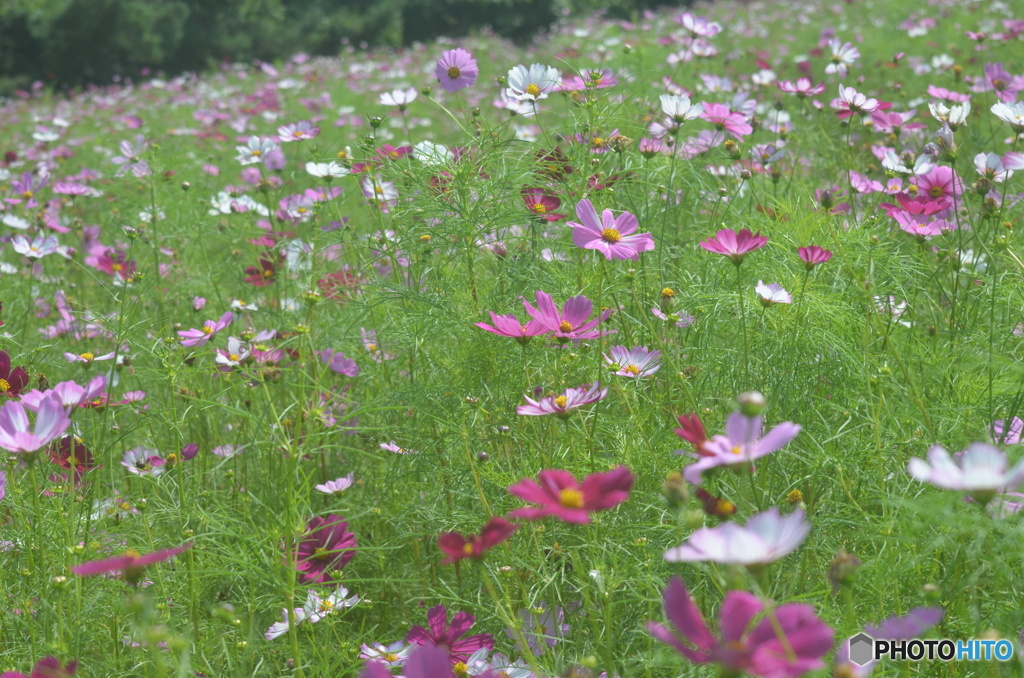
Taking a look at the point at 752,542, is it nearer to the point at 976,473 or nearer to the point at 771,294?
the point at 976,473

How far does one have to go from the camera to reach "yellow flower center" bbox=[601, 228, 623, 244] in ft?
3.46

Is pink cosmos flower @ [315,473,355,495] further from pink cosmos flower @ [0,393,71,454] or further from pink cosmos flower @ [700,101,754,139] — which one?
pink cosmos flower @ [700,101,754,139]

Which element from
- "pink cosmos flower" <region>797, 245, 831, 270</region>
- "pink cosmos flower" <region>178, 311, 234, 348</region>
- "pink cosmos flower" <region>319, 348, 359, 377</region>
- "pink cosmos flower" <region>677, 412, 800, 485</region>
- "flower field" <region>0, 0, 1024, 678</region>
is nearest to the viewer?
"pink cosmos flower" <region>677, 412, 800, 485</region>

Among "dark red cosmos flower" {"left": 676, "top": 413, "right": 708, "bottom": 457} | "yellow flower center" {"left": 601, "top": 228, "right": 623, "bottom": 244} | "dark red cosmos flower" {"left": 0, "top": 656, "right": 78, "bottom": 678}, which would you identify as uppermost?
"dark red cosmos flower" {"left": 676, "top": 413, "right": 708, "bottom": 457}

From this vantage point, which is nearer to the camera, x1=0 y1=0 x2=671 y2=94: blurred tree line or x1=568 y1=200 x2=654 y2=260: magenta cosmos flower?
x1=568 y1=200 x2=654 y2=260: magenta cosmos flower

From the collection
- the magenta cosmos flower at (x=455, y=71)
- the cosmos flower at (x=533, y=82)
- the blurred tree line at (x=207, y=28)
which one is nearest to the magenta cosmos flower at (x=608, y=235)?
the cosmos flower at (x=533, y=82)

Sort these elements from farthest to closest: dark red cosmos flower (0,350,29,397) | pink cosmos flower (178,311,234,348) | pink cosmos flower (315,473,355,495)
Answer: pink cosmos flower (178,311,234,348) < pink cosmos flower (315,473,355,495) < dark red cosmos flower (0,350,29,397)

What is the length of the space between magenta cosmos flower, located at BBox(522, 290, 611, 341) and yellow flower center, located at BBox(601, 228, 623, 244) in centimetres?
10

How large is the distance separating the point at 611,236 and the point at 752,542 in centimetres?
61

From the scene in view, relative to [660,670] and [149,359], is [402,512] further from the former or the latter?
[149,359]

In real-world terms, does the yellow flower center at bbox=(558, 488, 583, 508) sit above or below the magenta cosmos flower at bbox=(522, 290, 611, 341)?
above
